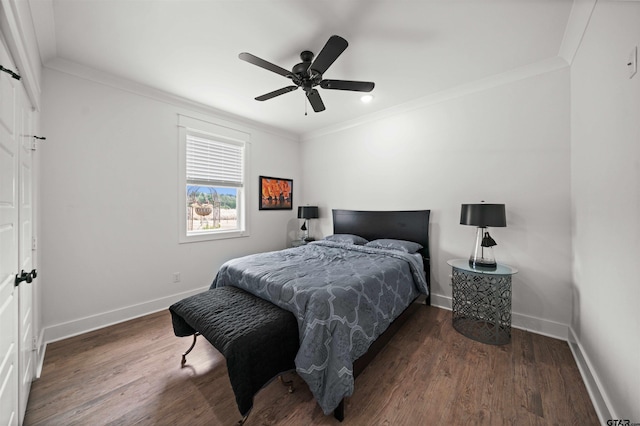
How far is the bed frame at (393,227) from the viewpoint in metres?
3.02

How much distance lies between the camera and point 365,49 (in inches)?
88.0

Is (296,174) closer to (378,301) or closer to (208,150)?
(208,150)

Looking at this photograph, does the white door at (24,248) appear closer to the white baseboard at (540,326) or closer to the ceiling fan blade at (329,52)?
the ceiling fan blade at (329,52)

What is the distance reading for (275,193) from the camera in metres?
4.49

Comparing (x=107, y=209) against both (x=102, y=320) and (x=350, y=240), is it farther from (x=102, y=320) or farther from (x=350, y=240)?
(x=350, y=240)

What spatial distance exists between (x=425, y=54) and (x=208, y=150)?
118 inches

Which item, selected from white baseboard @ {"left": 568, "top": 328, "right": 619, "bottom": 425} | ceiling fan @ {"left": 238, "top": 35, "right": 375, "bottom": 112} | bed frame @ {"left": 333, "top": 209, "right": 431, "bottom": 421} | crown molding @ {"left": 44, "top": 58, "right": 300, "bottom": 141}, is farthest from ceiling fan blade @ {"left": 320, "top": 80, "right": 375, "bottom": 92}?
white baseboard @ {"left": 568, "top": 328, "right": 619, "bottom": 425}

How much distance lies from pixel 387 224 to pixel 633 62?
8.46ft

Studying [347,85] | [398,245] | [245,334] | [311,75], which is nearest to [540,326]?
[398,245]

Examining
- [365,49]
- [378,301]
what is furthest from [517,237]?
[365,49]

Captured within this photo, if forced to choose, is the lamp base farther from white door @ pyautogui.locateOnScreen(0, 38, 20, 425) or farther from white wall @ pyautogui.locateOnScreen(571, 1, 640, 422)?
white door @ pyautogui.locateOnScreen(0, 38, 20, 425)

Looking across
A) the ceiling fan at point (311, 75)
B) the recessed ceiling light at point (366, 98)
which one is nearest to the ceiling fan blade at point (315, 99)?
the ceiling fan at point (311, 75)

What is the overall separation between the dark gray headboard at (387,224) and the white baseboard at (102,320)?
261cm

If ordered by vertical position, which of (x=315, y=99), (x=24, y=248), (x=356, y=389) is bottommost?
(x=356, y=389)
